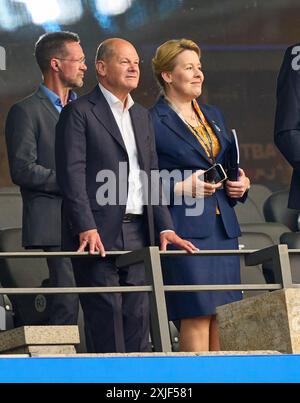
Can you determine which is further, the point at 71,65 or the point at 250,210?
the point at 250,210

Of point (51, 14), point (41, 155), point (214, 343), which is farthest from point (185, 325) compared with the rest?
point (51, 14)

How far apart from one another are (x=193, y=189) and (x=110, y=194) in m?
0.40

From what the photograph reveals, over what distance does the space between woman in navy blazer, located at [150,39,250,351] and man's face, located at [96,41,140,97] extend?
223mm

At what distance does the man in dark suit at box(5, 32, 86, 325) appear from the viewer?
814 cm

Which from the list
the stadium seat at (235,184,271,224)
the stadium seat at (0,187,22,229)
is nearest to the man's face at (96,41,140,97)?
the stadium seat at (0,187,22,229)

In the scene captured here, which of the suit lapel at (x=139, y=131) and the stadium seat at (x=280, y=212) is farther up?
the suit lapel at (x=139, y=131)

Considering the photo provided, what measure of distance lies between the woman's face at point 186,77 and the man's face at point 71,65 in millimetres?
763

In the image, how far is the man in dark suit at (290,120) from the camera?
7.92 metres

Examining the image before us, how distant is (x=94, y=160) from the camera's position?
24.7 ft

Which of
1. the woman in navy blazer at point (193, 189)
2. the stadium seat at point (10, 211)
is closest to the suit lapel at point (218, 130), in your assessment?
the woman in navy blazer at point (193, 189)

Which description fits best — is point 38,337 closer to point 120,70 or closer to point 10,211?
point 120,70

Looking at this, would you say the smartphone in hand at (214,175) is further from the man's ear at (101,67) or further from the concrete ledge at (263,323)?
the concrete ledge at (263,323)

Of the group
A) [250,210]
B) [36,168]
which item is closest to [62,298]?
[36,168]

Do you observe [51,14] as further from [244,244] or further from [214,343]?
[214,343]
